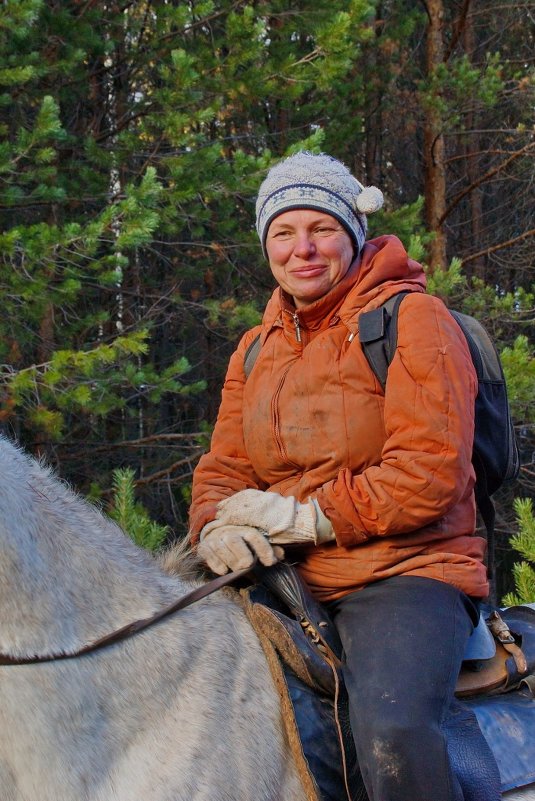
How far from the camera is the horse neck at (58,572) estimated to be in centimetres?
200

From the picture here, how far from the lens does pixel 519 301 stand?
948 cm

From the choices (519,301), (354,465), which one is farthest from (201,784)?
(519,301)

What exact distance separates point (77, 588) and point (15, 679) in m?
0.27

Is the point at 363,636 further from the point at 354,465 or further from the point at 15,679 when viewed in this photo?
the point at 15,679

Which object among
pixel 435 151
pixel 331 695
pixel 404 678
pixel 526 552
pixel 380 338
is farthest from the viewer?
pixel 435 151

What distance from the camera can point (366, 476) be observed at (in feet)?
8.09

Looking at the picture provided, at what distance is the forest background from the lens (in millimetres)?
6141

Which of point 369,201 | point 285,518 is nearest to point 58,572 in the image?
point 285,518

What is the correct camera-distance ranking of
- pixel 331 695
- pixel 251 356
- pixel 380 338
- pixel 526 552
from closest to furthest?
pixel 331 695 → pixel 380 338 → pixel 251 356 → pixel 526 552

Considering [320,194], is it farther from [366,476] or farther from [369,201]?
[366,476]

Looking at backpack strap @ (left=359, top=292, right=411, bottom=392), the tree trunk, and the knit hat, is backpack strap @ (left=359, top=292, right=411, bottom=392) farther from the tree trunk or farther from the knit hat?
the tree trunk

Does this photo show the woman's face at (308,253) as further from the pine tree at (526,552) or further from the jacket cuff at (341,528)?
the pine tree at (526,552)

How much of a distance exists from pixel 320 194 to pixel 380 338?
59 centimetres

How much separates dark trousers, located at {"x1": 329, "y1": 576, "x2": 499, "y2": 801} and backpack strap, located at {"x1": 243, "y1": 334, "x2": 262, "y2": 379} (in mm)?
922
